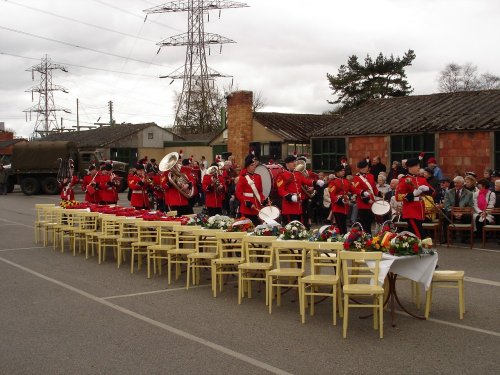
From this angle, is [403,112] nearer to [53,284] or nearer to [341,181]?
[341,181]

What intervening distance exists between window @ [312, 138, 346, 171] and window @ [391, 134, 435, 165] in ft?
8.57

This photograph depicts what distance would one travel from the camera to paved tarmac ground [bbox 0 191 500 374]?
6469mm

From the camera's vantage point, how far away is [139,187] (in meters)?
17.5

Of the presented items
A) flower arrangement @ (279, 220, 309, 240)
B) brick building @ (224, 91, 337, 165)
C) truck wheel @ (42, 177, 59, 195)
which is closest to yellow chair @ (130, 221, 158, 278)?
flower arrangement @ (279, 220, 309, 240)

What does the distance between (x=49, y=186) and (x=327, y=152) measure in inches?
697

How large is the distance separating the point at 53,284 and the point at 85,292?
3.33 feet

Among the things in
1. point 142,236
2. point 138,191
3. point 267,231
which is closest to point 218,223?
point 267,231

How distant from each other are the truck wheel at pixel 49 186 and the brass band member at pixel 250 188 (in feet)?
88.0

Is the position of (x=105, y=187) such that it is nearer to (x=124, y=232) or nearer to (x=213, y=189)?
(x=213, y=189)

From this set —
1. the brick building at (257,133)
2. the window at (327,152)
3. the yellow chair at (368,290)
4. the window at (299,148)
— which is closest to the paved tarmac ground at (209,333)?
the yellow chair at (368,290)

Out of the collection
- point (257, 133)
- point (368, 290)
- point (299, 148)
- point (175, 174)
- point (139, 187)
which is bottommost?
point (368, 290)

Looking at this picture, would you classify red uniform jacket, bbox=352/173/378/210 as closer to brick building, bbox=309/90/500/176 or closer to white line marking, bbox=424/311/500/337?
white line marking, bbox=424/311/500/337

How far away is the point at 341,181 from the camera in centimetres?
1410

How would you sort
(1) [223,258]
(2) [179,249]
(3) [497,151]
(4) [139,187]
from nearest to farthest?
(1) [223,258]
(2) [179,249]
(4) [139,187]
(3) [497,151]
